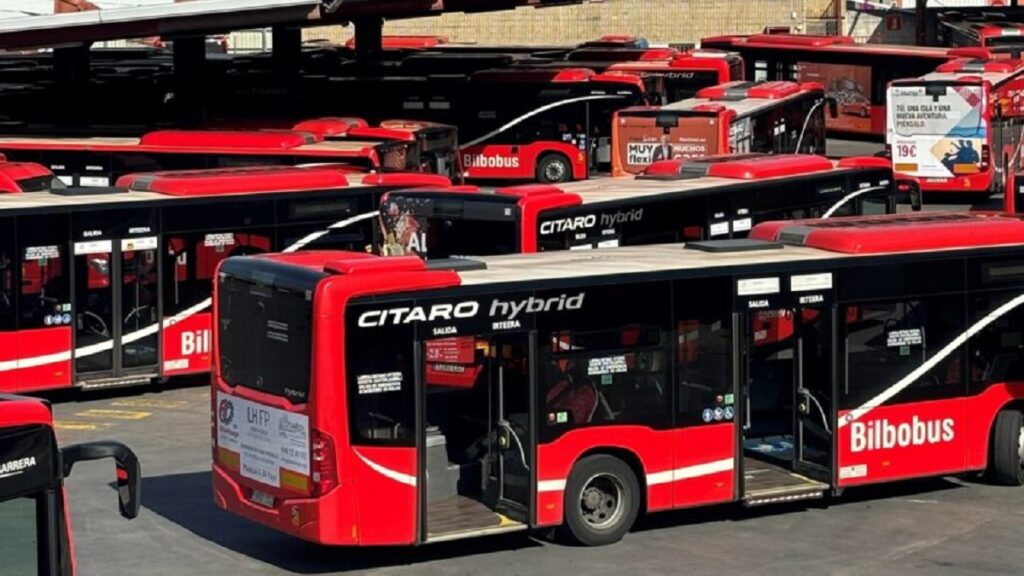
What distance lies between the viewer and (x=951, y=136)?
44.1 metres

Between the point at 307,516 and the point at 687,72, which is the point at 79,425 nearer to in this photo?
the point at 307,516

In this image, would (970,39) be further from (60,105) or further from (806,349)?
(806,349)

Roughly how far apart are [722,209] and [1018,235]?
796 cm

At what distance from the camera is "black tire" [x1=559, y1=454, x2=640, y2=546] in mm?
17531

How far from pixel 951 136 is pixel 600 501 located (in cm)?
2799

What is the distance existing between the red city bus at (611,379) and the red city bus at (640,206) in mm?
4168

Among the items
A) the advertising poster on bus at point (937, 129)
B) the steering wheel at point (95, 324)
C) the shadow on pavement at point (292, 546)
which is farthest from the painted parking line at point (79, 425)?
the advertising poster on bus at point (937, 129)

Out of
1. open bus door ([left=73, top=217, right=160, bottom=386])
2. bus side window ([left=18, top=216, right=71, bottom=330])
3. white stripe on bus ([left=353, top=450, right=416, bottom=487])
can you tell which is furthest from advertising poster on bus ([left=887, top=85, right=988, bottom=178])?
white stripe on bus ([left=353, top=450, right=416, bottom=487])

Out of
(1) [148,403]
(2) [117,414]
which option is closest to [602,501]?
(2) [117,414]

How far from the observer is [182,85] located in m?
48.3

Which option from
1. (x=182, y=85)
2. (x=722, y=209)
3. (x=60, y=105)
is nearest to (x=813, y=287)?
(x=722, y=209)

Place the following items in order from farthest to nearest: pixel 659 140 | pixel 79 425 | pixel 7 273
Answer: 1. pixel 659 140
2. pixel 7 273
3. pixel 79 425

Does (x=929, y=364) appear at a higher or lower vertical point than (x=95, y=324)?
higher

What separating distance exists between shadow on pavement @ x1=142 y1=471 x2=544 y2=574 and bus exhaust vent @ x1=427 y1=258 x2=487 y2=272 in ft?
7.43
